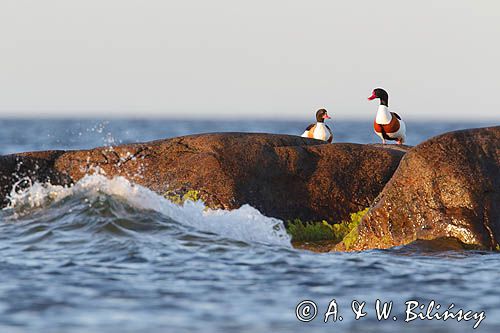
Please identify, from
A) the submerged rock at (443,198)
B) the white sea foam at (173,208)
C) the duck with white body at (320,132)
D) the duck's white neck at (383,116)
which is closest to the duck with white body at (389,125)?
the duck's white neck at (383,116)

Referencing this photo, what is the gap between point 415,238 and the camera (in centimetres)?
1352

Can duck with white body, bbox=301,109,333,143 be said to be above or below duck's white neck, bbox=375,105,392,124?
below

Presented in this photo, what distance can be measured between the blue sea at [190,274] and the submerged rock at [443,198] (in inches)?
22.2

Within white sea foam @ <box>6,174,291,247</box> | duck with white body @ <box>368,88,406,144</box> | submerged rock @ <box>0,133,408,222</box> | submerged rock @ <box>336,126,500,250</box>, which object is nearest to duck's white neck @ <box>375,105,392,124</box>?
duck with white body @ <box>368,88,406,144</box>

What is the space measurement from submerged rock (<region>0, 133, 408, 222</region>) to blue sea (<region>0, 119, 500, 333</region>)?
786 millimetres

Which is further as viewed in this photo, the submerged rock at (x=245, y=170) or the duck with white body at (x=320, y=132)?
the duck with white body at (x=320, y=132)

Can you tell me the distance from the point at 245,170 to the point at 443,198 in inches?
138

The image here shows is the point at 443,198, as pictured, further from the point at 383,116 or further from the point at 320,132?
the point at 320,132

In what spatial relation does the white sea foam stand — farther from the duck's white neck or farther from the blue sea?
the duck's white neck

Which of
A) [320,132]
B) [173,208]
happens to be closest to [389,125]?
[320,132]

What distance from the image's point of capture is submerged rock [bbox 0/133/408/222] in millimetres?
15727

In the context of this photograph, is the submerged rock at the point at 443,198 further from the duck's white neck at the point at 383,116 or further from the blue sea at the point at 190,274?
the duck's white neck at the point at 383,116

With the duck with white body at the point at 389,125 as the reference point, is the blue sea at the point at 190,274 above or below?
below

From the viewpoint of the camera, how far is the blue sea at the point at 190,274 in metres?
8.99
